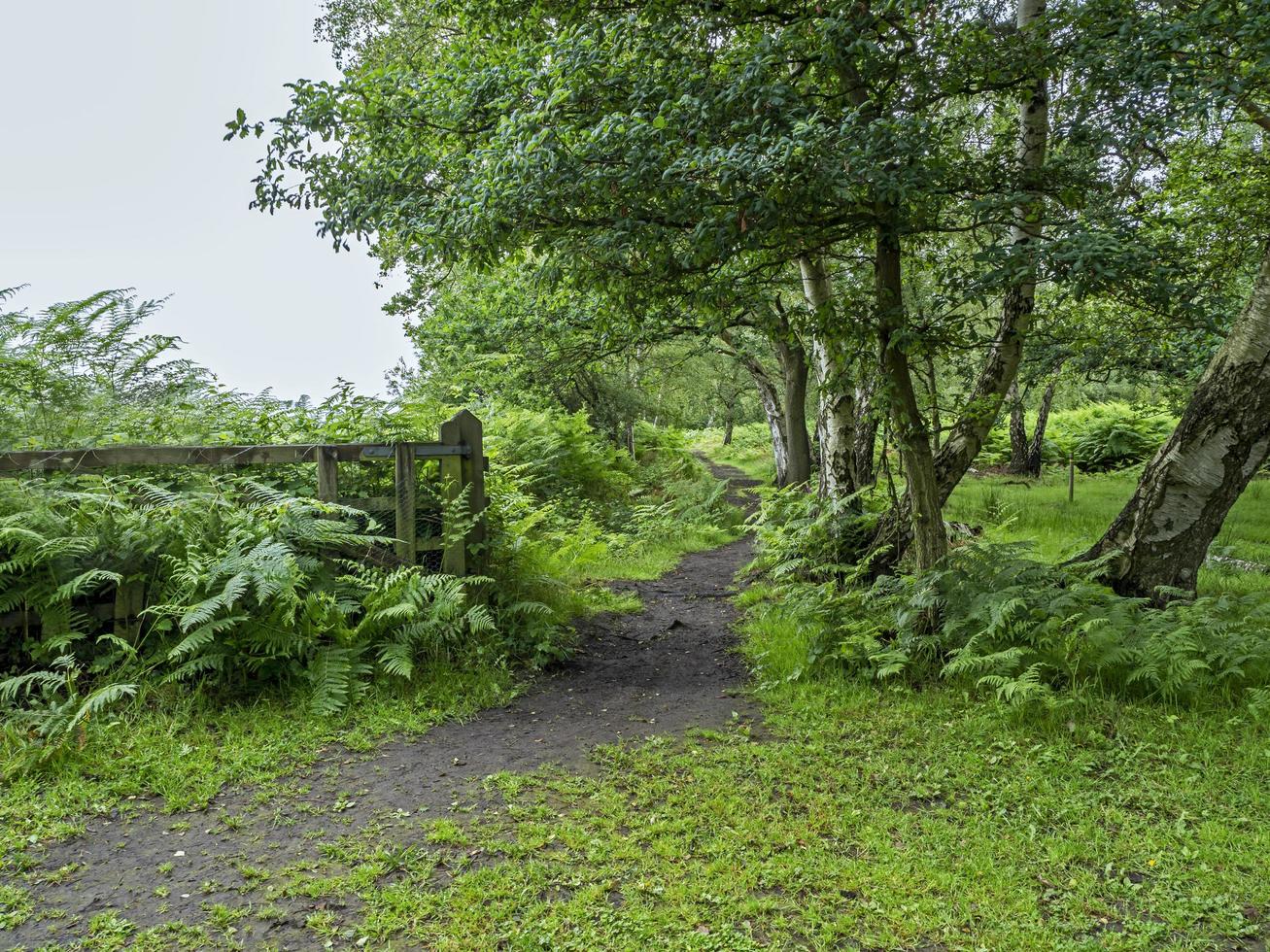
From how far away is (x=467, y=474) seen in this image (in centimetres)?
625

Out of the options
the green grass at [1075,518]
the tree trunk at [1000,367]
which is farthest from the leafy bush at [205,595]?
the green grass at [1075,518]

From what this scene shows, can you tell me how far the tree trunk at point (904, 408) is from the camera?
17.2 feet

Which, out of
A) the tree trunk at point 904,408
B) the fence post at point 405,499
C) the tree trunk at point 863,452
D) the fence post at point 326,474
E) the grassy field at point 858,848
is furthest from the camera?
the tree trunk at point 863,452

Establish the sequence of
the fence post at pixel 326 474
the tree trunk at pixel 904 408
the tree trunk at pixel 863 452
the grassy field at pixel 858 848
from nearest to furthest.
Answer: the grassy field at pixel 858 848, the tree trunk at pixel 904 408, the fence post at pixel 326 474, the tree trunk at pixel 863 452

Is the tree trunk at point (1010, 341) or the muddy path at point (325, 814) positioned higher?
the tree trunk at point (1010, 341)

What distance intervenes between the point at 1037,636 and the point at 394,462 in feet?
15.7

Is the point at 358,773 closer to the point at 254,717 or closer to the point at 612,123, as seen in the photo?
the point at 254,717

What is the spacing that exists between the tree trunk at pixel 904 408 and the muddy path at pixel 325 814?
1822mm

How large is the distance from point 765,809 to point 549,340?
30.4 feet

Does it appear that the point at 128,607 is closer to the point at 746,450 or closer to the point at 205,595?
the point at 205,595

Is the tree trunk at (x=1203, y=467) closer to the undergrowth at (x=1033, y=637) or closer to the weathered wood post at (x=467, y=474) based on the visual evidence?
the undergrowth at (x=1033, y=637)

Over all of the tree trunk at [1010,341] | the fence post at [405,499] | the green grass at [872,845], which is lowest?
the green grass at [872,845]

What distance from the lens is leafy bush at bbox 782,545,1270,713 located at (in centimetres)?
456

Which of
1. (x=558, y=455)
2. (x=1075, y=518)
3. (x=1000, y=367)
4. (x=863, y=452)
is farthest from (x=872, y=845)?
(x=558, y=455)
